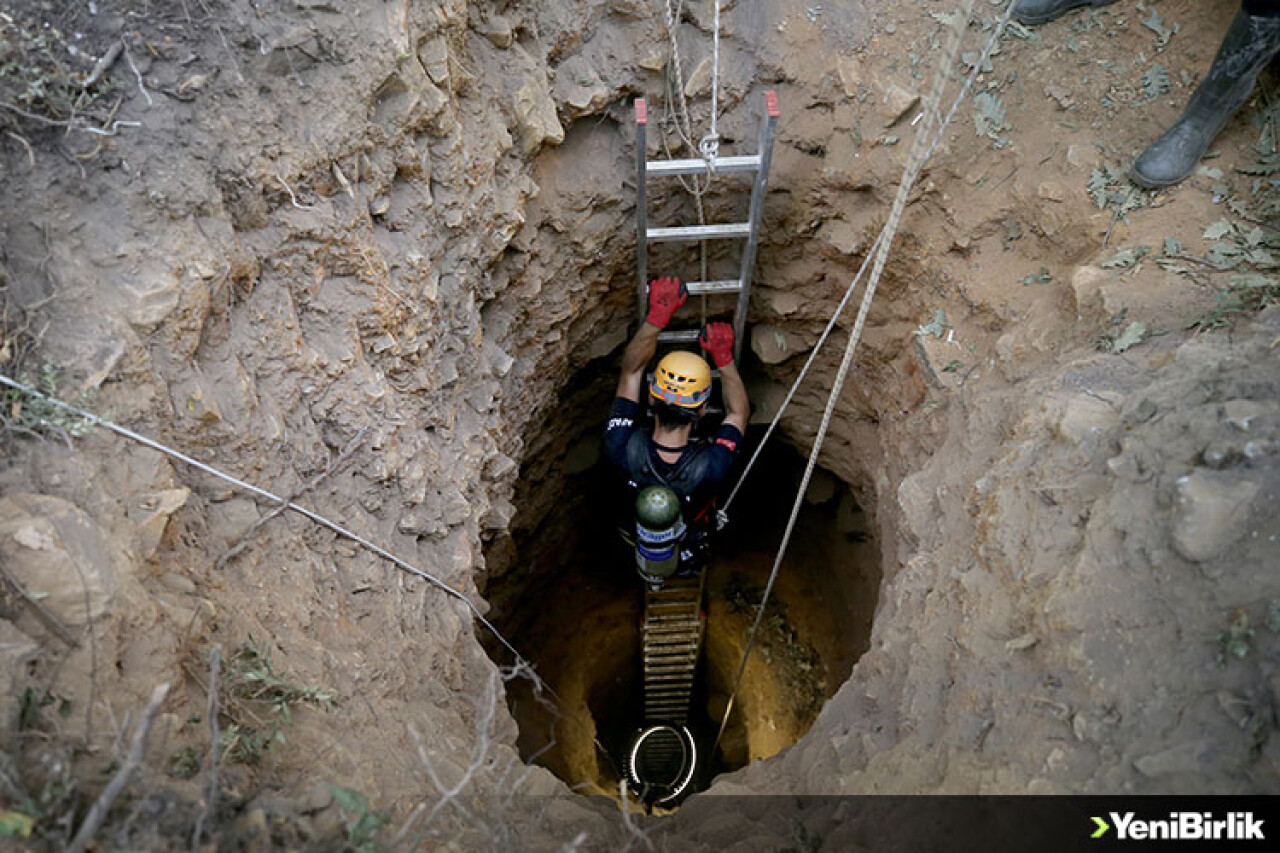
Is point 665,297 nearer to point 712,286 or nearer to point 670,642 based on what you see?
point 712,286

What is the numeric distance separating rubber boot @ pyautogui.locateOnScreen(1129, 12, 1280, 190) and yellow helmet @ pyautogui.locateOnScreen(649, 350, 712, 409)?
8.25 ft

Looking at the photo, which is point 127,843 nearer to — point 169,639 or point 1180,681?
point 169,639

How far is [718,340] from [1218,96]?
281cm

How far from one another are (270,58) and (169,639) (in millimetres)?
2147

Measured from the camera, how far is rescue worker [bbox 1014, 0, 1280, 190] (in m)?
2.97

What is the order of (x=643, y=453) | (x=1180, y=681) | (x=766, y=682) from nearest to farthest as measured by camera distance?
1. (x=1180, y=681)
2. (x=643, y=453)
3. (x=766, y=682)

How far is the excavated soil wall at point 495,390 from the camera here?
2.12 meters

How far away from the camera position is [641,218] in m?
4.26

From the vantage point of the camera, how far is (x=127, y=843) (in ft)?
5.38

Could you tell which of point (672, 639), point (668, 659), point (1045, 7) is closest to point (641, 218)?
point (1045, 7)

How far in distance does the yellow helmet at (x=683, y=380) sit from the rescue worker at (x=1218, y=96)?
2.52 meters

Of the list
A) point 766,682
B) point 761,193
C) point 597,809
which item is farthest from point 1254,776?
point 766,682

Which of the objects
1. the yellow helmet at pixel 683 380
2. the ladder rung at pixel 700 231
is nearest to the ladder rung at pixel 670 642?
the yellow helmet at pixel 683 380

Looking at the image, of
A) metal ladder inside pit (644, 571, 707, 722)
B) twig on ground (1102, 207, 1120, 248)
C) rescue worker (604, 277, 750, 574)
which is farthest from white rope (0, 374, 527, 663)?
twig on ground (1102, 207, 1120, 248)
